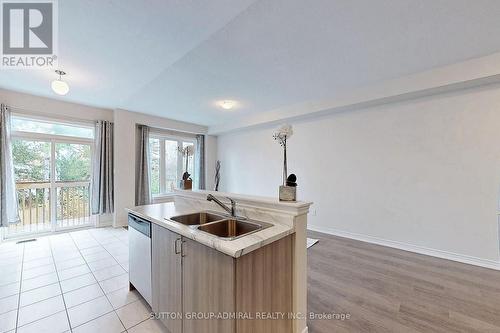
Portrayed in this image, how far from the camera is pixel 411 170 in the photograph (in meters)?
3.26

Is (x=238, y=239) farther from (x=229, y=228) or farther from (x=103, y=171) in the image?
(x=103, y=171)

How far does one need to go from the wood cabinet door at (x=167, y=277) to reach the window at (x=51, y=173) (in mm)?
3893

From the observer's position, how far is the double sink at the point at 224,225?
158 centimetres

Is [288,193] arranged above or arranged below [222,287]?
above

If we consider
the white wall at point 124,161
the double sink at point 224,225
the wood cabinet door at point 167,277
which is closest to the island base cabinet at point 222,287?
the wood cabinet door at point 167,277

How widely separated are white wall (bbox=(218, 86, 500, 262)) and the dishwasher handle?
11.2 feet

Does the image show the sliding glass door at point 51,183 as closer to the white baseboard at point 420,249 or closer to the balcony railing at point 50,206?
the balcony railing at point 50,206

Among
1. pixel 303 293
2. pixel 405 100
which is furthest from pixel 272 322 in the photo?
pixel 405 100

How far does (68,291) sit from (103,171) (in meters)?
2.81

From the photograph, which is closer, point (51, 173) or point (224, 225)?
point (224, 225)

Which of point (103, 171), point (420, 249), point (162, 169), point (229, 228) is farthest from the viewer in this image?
point (162, 169)

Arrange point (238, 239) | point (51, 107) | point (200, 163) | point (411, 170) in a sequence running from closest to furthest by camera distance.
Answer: point (238, 239) < point (411, 170) < point (51, 107) < point (200, 163)

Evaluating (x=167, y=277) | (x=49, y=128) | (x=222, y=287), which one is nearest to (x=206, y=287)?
(x=222, y=287)

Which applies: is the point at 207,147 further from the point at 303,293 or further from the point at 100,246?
the point at 303,293
